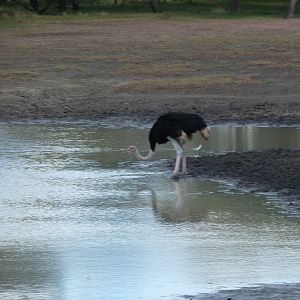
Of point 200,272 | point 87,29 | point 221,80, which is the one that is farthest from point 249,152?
point 87,29

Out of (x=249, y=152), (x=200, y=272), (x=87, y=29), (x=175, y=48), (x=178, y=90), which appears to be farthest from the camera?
(x=87, y=29)

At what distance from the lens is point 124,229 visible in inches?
439

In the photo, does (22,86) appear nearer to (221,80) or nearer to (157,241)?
(221,80)

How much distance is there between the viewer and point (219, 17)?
45688 mm

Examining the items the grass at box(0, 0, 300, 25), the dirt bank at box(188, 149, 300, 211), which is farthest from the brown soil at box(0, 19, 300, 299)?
the grass at box(0, 0, 300, 25)

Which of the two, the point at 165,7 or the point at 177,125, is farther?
the point at 165,7

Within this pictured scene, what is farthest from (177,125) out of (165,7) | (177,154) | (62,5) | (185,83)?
(165,7)

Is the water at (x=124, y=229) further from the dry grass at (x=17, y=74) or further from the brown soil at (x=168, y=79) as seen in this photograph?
the dry grass at (x=17, y=74)

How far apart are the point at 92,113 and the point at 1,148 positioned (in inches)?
161

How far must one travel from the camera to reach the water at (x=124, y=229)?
29.9 feet

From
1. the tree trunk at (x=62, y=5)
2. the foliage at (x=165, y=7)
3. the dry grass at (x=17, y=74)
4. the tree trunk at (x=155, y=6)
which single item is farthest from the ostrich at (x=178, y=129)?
the tree trunk at (x=62, y=5)

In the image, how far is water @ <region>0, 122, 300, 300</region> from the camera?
359 inches

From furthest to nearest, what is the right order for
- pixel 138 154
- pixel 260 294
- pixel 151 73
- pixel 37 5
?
1. pixel 37 5
2. pixel 151 73
3. pixel 138 154
4. pixel 260 294

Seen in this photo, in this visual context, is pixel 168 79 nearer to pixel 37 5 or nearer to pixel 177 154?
pixel 177 154
